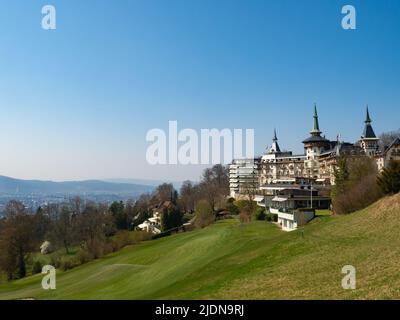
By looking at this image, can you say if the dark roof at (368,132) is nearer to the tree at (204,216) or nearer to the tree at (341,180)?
the tree at (204,216)

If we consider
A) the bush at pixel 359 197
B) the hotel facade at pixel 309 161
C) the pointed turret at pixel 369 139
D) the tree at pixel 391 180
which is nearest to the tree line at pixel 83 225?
the hotel facade at pixel 309 161

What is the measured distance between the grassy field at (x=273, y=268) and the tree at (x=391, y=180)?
286cm

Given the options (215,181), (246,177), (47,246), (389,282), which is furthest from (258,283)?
(215,181)

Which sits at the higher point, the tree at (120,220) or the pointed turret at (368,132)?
the pointed turret at (368,132)

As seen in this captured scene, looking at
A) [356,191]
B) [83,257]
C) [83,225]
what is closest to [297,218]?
[356,191]

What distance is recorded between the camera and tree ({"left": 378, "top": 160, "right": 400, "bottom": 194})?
35.4m

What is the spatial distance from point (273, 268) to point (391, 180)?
55.6 feet

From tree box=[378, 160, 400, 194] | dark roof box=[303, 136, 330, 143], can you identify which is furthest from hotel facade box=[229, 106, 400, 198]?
tree box=[378, 160, 400, 194]

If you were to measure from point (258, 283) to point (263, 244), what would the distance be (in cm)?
1246

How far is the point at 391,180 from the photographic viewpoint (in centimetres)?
3584

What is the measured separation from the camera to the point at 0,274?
227ft

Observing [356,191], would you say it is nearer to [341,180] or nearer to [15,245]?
[341,180]

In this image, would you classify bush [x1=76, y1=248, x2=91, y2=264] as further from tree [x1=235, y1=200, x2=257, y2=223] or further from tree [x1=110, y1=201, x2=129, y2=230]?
tree [x1=110, y1=201, x2=129, y2=230]

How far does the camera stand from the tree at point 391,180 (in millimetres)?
35438
